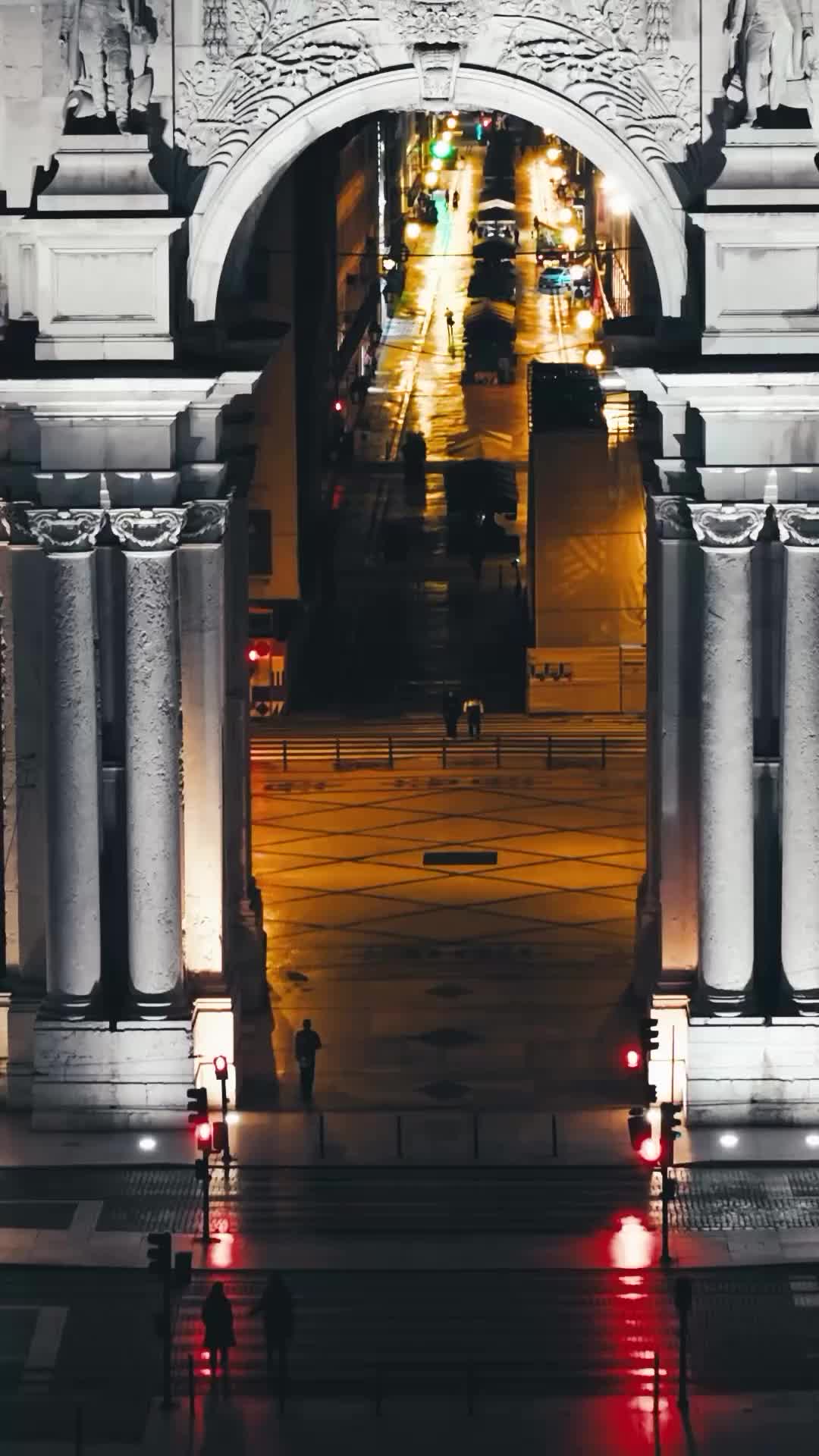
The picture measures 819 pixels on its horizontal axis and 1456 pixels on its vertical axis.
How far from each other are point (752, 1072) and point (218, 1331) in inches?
525

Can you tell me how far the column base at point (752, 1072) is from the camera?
70.2 meters

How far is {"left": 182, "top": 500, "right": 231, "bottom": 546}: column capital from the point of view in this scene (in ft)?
233

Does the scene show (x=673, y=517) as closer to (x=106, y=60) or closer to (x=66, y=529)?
(x=66, y=529)

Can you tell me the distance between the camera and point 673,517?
7138 centimetres

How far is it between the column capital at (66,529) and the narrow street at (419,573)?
160 feet

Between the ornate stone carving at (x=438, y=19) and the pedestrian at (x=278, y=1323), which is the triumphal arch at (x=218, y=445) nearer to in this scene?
the ornate stone carving at (x=438, y=19)

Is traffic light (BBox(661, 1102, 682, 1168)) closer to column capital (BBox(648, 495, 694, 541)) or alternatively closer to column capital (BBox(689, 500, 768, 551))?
column capital (BBox(689, 500, 768, 551))

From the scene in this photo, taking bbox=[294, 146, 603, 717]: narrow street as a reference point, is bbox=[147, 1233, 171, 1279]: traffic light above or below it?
above

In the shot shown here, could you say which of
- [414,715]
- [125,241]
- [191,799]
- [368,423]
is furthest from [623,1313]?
[368,423]

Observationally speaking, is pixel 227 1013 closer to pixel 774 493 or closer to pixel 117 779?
pixel 117 779

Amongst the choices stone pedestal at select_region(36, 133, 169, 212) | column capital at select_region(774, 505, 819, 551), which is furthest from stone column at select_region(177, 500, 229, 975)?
column capital at select_region(774, 505, 819, 551)

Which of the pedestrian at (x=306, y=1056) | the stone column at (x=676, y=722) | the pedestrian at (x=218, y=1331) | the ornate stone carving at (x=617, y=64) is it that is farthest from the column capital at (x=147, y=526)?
the pedestrian at (x=218, y=1331)

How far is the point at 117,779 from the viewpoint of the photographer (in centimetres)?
7075

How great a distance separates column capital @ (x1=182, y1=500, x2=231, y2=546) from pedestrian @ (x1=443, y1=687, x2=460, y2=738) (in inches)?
1596
